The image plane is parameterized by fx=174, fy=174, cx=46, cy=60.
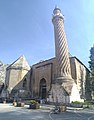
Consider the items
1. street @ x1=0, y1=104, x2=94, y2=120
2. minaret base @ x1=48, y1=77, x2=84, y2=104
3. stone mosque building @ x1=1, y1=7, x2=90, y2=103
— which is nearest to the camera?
street @ x1=0, y1=104, x2=94, y2=120

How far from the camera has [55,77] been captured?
32.0 meters

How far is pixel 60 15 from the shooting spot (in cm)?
3566

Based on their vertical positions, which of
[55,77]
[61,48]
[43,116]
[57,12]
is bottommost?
[43,116]

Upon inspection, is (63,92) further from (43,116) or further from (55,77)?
(43,116)

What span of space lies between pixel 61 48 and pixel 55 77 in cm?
547

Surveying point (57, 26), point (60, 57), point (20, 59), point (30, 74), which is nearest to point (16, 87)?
point (30, 74)

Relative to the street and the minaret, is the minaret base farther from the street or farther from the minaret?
the street

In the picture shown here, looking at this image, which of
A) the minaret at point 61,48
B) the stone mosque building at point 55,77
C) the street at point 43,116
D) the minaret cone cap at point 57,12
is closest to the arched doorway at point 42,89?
the stone mosque building at point 55,77

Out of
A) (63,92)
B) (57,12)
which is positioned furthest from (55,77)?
(57,12)

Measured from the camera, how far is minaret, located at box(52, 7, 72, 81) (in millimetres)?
29864

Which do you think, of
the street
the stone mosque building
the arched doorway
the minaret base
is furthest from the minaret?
the street

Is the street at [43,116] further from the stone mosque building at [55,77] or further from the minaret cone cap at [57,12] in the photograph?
the minaret cone cap at [57,12]

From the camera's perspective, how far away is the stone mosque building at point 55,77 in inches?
1115

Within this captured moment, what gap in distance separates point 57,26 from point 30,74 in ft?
45.7
